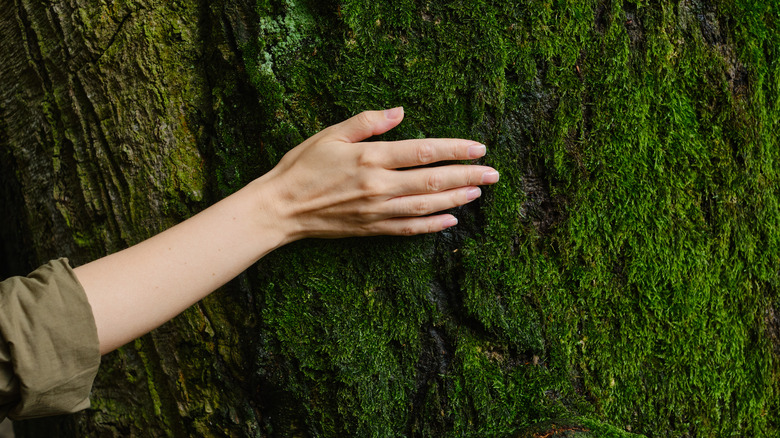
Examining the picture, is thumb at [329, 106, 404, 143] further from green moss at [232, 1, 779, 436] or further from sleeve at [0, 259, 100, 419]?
sleeve at [0, 259, 100, 419]

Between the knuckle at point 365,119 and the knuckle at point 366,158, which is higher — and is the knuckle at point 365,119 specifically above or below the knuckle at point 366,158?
above

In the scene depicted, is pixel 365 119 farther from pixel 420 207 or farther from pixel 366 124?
pixel 420 207

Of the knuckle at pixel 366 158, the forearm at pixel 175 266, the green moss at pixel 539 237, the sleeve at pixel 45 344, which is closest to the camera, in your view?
the sleeve at pixel 45 344

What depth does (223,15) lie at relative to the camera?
1.85 metres

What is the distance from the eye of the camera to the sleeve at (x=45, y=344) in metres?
1.30

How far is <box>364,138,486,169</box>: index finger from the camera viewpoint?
63.6 inches

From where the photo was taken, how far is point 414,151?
5.30ft

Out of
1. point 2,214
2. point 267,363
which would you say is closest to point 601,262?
point 267,363

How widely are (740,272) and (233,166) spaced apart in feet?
6.03

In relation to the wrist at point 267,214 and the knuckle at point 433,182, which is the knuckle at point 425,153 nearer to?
the knuckle at point 433,182

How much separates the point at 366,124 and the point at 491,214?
1.66 feet

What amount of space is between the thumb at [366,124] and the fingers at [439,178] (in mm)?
151

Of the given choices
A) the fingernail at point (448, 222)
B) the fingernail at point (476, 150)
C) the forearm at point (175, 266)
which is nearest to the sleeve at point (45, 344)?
the forearm at point (175, 266)

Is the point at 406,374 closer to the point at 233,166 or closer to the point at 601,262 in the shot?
the point at 601,262
